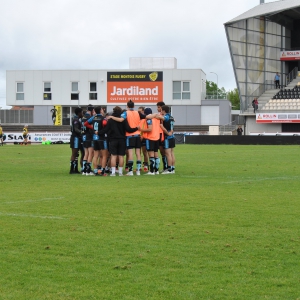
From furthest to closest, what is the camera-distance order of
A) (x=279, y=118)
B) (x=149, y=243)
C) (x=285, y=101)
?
1. (x=285, y=101)
2. (x=279, y=118)
3. (x=149, y=243)

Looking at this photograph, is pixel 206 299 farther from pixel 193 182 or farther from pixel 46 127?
pixel 46 127

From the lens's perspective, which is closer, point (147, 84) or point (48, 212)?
point (48, 212)

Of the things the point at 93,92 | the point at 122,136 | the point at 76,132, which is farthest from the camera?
the point at 93,92

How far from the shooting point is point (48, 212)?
10367 mm

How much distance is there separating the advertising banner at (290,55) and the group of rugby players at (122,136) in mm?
51010

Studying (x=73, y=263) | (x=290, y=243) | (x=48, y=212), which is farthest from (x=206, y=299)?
(x=48, y=212)

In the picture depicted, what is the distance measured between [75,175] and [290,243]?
11874mm

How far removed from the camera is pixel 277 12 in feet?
198

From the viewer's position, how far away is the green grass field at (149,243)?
5820 millimetres

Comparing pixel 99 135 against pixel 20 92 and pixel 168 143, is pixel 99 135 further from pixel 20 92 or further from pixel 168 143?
pixel 20 92

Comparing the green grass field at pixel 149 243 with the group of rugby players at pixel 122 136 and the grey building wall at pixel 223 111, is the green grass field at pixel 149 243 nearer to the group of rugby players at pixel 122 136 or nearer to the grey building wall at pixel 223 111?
the group of rugby players at pixel 122 136

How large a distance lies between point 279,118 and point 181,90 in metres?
18.4

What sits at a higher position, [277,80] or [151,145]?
[277,80]

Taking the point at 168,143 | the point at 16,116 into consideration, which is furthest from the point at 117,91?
the point at 168,143
